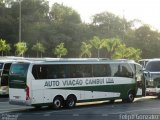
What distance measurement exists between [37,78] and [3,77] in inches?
344

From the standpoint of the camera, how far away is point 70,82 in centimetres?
2259

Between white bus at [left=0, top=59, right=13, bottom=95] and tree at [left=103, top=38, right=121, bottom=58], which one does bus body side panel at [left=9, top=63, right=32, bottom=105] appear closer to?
white bus at [left=0, top=59, right=13, bottom=95]

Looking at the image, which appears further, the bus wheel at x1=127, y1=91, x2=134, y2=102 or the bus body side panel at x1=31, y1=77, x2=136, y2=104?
the bus wheel at x1=127, y1=91, x2=134, y2=102

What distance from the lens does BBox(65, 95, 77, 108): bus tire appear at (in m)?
22.3

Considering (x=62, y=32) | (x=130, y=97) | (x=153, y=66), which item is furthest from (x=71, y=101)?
(x=62, y=32)

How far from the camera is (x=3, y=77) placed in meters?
29.2

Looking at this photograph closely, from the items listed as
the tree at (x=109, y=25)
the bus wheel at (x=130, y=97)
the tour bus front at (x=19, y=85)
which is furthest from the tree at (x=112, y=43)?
the tour bus front at (x=19, y=85)

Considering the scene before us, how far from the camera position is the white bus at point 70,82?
20.9 meters

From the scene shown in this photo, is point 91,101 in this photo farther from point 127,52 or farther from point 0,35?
point 0,35

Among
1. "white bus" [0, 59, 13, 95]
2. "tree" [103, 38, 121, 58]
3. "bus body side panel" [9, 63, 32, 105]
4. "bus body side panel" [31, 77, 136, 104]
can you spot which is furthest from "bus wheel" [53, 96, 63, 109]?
"tree" [103, 38, 121, 58]

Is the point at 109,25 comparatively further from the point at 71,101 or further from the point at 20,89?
the point at 20,89

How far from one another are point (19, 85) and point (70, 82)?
2.77 metres

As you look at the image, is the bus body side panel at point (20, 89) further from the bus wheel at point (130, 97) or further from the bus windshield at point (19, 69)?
the bus wheel at point (130, 97)

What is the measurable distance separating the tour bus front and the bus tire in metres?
2.35
